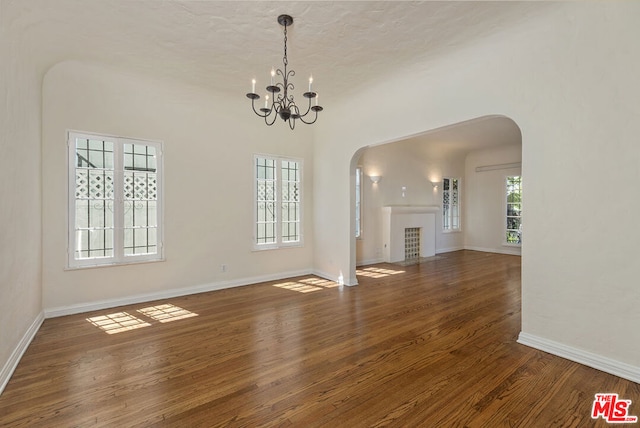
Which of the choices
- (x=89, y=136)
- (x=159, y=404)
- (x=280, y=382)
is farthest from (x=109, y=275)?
(x=280, y=382)

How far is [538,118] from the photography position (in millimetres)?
2844

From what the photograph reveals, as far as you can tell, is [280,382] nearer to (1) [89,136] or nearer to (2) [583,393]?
(2) [583,393]

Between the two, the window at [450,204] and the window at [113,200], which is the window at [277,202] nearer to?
the window at [113,200]

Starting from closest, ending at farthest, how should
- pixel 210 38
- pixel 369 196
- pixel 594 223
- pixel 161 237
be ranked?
1. pixel 594 223
2. pixel 210 38
3. pixel 161 237
4. pixel 369 196

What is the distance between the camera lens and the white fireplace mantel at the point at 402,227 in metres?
7.37

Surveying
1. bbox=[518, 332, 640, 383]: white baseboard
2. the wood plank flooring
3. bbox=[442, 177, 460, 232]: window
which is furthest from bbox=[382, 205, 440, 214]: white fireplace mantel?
bbox=[518, 332, 640, 383]: white baseboard

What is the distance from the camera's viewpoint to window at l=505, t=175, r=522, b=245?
8.56 metres

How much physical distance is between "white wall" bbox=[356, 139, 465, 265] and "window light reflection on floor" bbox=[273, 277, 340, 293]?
183cm

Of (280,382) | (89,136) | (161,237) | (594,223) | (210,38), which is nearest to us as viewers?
(280,382)

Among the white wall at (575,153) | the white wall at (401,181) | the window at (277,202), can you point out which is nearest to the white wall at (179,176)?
the window at (277,202)

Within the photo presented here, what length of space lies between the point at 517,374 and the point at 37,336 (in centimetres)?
469

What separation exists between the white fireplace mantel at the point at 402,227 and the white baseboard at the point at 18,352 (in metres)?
6.30

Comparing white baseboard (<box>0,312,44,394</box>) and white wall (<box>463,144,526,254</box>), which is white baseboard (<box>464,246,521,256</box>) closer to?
white wall (<box>463,144,526,254</box>)

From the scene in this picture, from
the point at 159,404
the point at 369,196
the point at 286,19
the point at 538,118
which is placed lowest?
the point at 159,404
